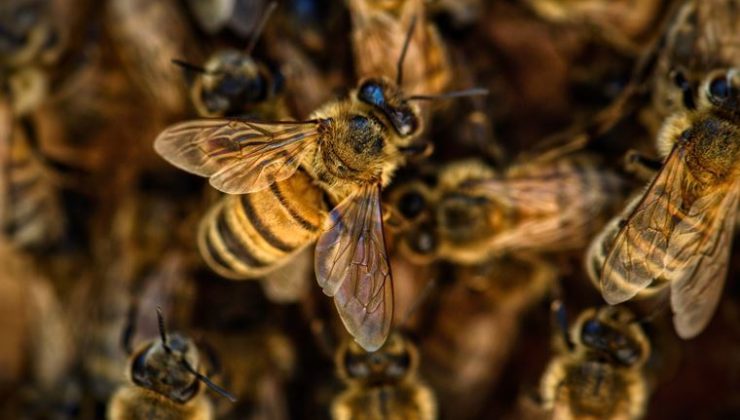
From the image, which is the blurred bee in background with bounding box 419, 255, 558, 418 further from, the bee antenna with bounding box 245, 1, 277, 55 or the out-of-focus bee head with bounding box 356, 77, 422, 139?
the bee antenna with bounding box 245, 1, 277, 55

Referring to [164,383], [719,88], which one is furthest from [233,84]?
[719,88]

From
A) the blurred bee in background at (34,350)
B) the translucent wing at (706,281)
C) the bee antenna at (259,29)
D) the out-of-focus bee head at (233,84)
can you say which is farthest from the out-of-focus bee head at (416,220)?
the blurred bee in background at (34,350)

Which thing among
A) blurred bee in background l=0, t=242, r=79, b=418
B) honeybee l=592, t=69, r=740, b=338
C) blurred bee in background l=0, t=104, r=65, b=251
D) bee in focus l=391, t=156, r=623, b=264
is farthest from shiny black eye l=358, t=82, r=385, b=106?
blurred bee in background l=0, t=242, r=79, b=418

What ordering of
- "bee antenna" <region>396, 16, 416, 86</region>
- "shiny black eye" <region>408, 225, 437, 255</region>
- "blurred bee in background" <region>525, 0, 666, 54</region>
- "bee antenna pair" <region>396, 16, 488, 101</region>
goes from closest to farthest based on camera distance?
"bee antenna pair" <region>396, 16, 488, 101</region> → "bee antenna" <region>396, 16, 416, 86</region> → "shiny black eye" <region>408, 225, 437, 255</region> → "blurred bee in background" <region>525, 0, 666, 54</region>

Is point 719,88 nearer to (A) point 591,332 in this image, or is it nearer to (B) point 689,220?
(B) point 689,220

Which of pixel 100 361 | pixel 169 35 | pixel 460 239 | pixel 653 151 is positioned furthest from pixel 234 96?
pixel 653 151

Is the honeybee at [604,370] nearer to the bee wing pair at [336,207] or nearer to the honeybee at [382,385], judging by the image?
the honeybee at [382,385]
